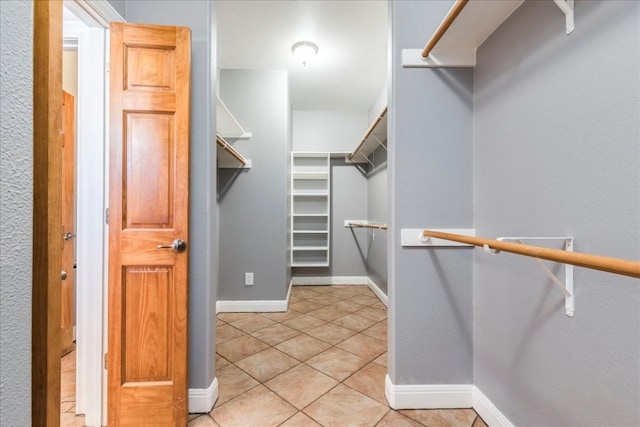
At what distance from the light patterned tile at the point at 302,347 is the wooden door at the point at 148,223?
2.88ft

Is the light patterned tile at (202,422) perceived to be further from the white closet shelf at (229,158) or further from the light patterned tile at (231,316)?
the white closet shelf at (229,158)

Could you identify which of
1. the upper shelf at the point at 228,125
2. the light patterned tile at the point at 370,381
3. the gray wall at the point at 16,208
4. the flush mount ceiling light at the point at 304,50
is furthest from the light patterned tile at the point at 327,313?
the flush mount ceiling light at the point at 304,50

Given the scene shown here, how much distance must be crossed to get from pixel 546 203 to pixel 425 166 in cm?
56

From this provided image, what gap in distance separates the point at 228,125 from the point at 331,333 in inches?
87.6

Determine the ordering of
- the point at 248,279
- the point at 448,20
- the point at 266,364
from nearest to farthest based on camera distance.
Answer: the point at 448,20
the point at 266,364
the point at 248,279

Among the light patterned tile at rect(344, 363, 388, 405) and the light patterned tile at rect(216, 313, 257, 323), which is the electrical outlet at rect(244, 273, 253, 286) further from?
the light patterned tile at rect(344, 363, 388, 405)

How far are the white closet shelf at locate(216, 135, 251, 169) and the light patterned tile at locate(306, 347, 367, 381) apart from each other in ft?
5.88

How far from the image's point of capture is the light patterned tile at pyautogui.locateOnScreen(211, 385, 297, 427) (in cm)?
134

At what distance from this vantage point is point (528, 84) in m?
1.08

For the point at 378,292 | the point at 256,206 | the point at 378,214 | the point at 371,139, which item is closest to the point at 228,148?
the point at 256,206

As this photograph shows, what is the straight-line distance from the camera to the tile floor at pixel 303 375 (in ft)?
4.45

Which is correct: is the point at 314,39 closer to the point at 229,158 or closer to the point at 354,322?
the point at 229,158

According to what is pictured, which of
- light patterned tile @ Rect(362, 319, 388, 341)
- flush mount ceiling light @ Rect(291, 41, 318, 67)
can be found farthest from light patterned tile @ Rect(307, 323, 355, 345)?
flush mount ceiling light @ Rect(291, 41, 318, 67)

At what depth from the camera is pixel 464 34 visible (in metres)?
1.29
